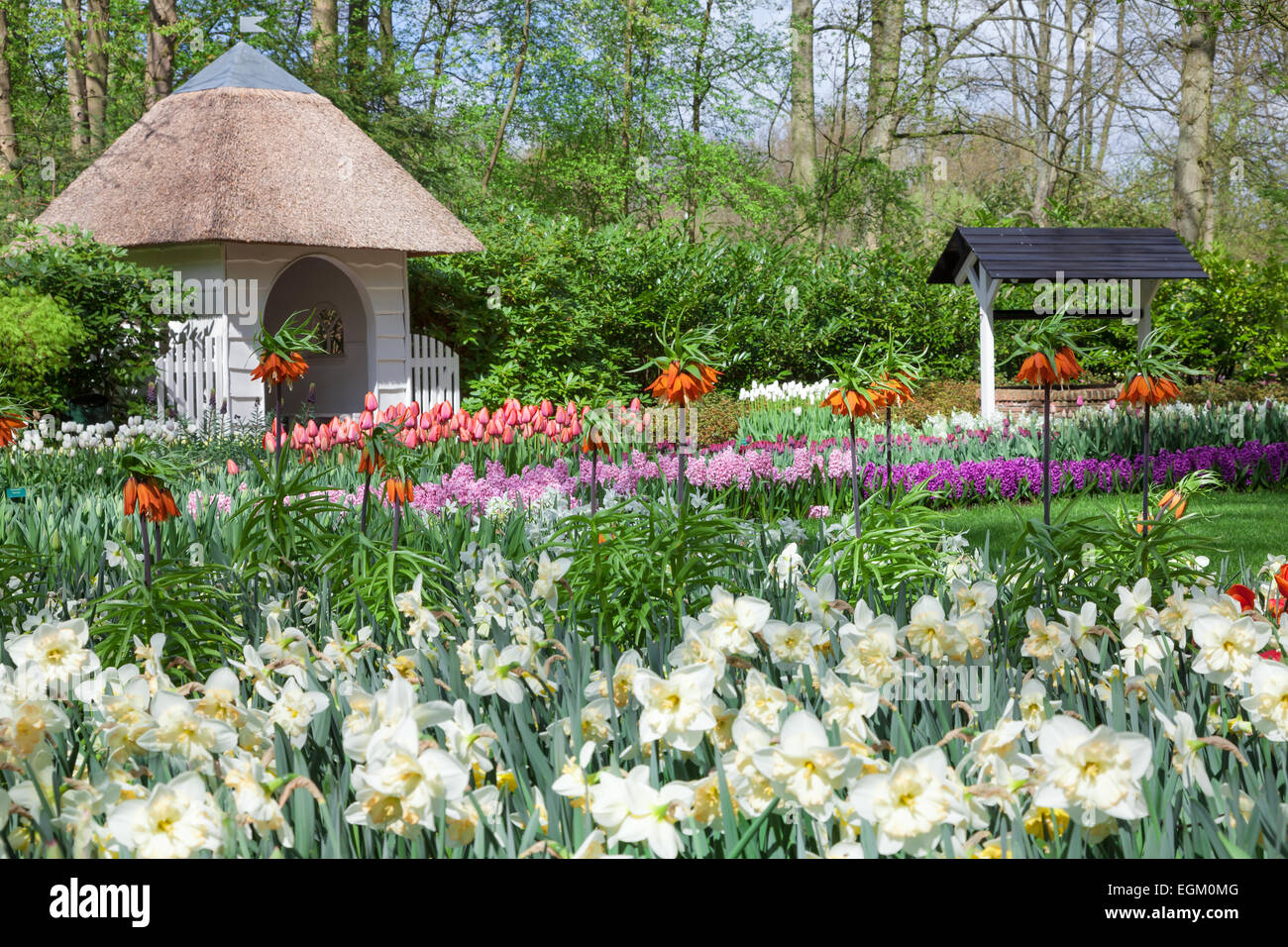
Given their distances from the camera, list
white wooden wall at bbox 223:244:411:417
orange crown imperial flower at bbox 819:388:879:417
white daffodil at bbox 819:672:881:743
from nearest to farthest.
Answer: white daffodil at bbox 819:672:881:743 → orange crown imperial flower at bbox 819:388:879:417 → white wooden wall at bbox 223:244:411:417

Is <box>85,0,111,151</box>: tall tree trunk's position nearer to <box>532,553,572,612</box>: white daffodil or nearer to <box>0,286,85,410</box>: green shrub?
<box>0,286,85,410</box>: green shrub

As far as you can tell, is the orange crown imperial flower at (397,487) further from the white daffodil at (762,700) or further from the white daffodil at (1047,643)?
the white daffodil at (1047,643)

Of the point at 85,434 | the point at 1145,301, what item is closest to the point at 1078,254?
the point at 1145,301

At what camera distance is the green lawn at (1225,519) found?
6121mm

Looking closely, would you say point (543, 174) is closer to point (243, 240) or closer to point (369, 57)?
point (369, 57)

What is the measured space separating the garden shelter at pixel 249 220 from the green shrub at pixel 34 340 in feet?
4.92

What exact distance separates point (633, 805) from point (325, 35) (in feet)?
61.6

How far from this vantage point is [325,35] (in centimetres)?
1761

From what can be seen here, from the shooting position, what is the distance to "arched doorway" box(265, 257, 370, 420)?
50.5 ft

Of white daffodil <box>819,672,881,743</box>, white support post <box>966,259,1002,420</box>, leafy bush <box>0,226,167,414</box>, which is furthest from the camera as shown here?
white support post <box>966,259,1002,420</box>

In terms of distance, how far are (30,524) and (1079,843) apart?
3505mm

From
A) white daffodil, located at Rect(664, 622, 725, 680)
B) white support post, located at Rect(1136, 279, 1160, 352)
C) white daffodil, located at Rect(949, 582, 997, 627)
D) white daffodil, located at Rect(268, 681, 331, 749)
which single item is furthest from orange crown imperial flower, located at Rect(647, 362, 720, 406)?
white support post, located at Rect(1136, 279, 1160, 352)

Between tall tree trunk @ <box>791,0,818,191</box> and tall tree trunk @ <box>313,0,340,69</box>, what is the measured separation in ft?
28.5

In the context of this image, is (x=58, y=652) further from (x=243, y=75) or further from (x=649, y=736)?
(x=243, y=75)
